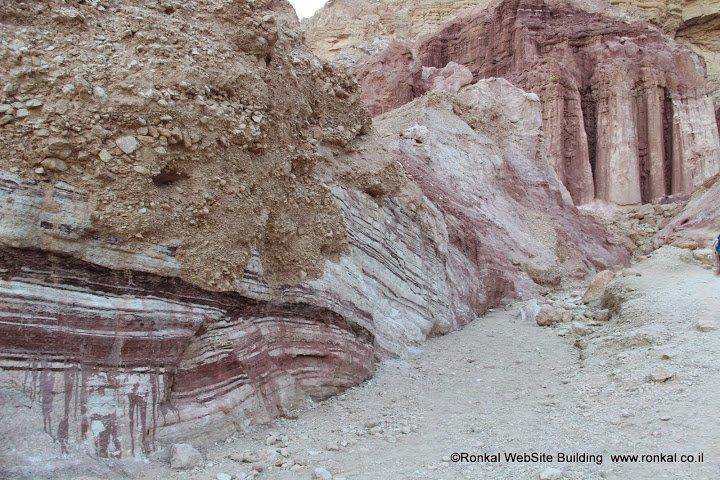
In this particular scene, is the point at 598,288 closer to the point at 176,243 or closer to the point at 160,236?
the point at 176,243

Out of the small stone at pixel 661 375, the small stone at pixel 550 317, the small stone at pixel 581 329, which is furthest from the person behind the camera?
the small stone at pixel 550 317

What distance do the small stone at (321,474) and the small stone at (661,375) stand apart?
3357mm

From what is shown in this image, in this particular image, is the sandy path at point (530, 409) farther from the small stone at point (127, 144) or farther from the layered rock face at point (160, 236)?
the small stone at point (127, 144)

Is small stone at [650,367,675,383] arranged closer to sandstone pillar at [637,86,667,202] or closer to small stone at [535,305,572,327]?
small stone at [535,305,572,327]

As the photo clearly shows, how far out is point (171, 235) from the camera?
4.81 meters

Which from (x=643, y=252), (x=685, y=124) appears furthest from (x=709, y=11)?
(x=643, y=252)

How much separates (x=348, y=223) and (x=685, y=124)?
92.5 ft

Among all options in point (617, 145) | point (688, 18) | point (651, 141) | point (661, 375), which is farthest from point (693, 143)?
point (661, 375)

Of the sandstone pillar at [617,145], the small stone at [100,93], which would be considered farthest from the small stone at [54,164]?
the sandstone pillar at [617,145]

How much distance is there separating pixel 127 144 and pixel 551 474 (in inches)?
157

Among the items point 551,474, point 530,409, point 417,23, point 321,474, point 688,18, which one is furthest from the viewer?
point 417,23

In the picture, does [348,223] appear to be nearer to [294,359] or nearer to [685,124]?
[294,359]

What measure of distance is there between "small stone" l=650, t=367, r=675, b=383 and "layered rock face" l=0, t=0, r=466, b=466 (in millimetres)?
2882

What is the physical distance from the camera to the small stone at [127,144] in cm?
471
